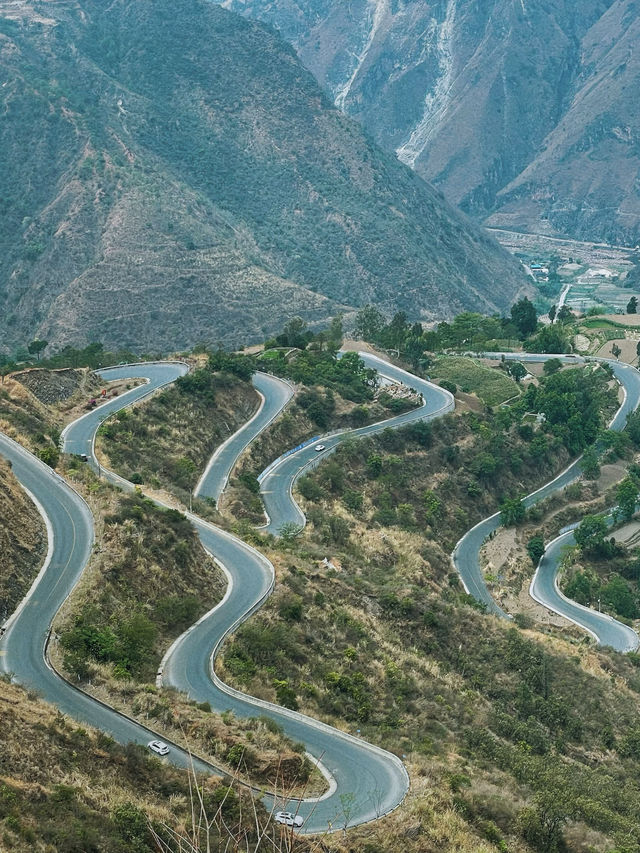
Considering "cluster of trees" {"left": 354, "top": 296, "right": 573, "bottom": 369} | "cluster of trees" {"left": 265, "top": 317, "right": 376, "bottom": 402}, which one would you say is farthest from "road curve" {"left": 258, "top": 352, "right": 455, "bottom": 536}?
"cluster of trees" {"left": 354, "top": 296, "right": 573, "bottom": 369}

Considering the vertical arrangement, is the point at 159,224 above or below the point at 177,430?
above

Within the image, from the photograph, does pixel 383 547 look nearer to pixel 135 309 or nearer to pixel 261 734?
pixel 261 734

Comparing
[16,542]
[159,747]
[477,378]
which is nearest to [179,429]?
[16,542]

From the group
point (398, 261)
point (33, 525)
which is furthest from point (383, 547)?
point (398, 261)

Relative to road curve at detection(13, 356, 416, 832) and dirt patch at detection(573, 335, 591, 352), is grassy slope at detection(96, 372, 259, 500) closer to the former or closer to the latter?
road curve at detection(13, 356, 416, 832)

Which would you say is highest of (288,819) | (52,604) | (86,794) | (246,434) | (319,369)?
(319,369)

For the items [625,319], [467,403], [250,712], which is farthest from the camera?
[625,319]

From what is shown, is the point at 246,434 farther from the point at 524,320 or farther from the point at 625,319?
the point at 625,319

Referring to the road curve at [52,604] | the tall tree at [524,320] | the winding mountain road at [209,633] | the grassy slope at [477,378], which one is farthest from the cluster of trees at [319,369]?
the tall tree at [524,320]
